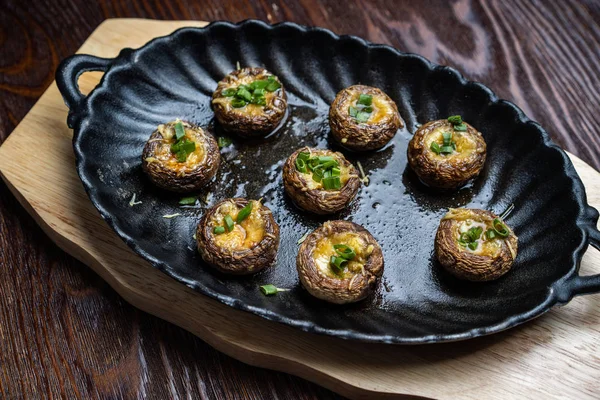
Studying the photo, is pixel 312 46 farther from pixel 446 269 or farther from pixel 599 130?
pixel 599 130

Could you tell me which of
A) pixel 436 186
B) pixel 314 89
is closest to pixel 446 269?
pixel 436 186

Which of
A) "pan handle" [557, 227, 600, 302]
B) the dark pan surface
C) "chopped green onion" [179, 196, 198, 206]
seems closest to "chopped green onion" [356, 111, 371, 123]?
the dark pan surface

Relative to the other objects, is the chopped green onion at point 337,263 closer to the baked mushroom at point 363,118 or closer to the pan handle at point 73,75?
the baked mushroom at point 363,118

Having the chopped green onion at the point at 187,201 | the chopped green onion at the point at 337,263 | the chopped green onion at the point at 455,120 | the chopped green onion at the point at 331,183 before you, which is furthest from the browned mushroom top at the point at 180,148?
the chopped green onion at the point at 455,120

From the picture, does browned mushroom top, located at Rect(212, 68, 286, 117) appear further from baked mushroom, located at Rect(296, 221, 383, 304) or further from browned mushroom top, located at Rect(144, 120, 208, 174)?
baked mushroom, located at Rect(296, 221, 383, 304)

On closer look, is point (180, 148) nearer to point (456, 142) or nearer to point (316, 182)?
point (316, 182)

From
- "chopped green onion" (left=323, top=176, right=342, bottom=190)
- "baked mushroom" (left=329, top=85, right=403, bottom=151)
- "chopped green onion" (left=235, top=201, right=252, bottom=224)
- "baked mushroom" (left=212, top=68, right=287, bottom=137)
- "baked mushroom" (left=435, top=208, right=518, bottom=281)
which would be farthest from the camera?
"baked mushroom" (left=212, top=68, right=287, bottom=137)
